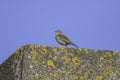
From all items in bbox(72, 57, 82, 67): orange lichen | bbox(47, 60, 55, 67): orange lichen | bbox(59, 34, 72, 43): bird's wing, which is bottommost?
bbox(47, 60, 55, 67): orange lichen

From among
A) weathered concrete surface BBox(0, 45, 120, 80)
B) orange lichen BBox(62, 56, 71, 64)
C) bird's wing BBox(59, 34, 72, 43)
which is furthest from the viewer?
bird's wing BBox(59, 34, 72, 43)

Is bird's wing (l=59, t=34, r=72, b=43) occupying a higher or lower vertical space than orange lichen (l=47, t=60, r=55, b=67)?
higher

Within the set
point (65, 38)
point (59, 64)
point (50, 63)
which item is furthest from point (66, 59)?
point (65, 38)

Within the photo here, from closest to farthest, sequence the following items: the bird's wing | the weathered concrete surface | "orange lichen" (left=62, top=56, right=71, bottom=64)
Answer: the weathered concrete surface, "orange lichen" (left=62, top=56, right=71, bottom=64), the bird's wing

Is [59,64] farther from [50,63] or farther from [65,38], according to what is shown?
[65,38]

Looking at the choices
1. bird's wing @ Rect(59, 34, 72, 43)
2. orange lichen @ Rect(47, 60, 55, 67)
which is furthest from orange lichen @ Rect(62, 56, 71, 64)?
bird's wing @ Rect(59, 34, 72, 43)

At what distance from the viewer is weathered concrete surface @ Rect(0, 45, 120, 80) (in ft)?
12.9

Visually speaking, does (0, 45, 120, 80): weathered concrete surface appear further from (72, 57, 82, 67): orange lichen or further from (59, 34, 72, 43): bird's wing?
(59, 34, 72, 43): bird's wing

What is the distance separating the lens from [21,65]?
12.9 ft

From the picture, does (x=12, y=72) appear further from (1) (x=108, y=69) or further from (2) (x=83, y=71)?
(1) (x=108, y=69)

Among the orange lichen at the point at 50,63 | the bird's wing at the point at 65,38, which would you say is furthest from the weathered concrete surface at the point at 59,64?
the bird's wing at the point at 65,38

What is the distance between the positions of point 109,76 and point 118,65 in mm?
265

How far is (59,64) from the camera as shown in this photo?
4102mm

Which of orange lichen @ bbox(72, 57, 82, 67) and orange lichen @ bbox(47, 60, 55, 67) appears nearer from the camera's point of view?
orange lichen @ bbox(47, 60, 55, 67)
